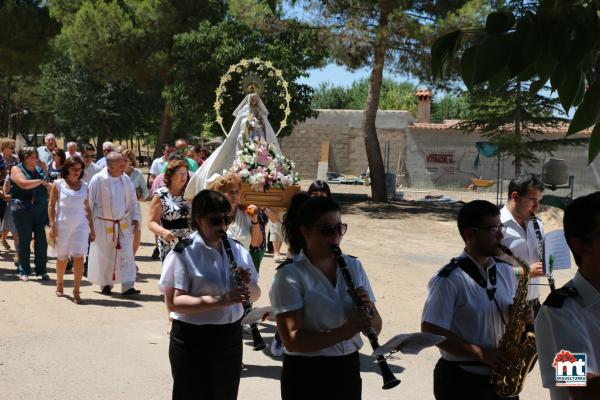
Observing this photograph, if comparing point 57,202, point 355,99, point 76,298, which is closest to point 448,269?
point 76,298

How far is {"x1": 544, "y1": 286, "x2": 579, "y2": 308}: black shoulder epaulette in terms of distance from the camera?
2603 mm

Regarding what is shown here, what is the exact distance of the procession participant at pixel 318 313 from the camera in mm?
3607

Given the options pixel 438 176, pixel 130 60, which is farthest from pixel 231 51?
pixel 438 176

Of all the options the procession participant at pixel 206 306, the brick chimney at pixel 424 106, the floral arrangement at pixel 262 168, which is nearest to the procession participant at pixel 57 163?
the floral arrangement at pixel 262 168

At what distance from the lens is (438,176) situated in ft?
121

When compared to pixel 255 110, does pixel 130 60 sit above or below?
above

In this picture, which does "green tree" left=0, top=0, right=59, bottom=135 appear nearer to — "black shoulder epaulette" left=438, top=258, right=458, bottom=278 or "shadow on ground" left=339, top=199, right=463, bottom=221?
"shadow on ground" left=339, top=199, right=463, bottom=221

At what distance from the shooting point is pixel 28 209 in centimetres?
1073

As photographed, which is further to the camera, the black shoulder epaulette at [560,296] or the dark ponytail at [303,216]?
the dark ponytail at [303,216]

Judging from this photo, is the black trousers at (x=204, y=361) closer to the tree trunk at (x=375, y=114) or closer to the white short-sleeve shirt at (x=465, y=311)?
the white short-sleeve shirt at (x=465, y=311)

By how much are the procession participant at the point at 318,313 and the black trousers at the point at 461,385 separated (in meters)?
0.45

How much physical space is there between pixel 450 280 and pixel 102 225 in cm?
680

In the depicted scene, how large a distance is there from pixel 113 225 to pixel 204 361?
18.8 ft

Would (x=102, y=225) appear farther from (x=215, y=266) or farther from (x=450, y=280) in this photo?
(x=450, y=280)
